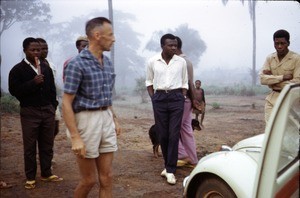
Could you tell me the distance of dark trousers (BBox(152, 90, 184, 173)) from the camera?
4770 millimetres

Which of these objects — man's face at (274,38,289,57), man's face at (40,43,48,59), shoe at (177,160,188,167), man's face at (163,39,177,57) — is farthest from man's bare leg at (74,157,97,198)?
man's face at (274,38,289,57)

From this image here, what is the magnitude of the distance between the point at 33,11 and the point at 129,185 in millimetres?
26022

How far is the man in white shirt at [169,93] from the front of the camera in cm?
475

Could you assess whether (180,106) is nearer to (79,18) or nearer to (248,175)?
(248,175)

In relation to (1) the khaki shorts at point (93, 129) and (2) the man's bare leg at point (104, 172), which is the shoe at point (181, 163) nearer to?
(2) the man's bare leg at point (104, 172)

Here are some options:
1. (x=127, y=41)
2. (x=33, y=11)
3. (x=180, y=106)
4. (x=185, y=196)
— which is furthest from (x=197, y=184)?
(x=127, y=41)

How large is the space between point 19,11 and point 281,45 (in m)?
25.1

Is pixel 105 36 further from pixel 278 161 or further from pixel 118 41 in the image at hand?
pixel 118 41

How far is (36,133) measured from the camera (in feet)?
14.9

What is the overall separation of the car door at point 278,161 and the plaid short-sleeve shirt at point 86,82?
4.66 feet

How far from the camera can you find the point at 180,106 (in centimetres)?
480

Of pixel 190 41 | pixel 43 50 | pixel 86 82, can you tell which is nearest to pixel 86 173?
pixel 86 82

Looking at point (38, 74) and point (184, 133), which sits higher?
point (38, 74)

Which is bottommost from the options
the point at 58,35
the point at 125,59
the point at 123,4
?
the point at 125,59
